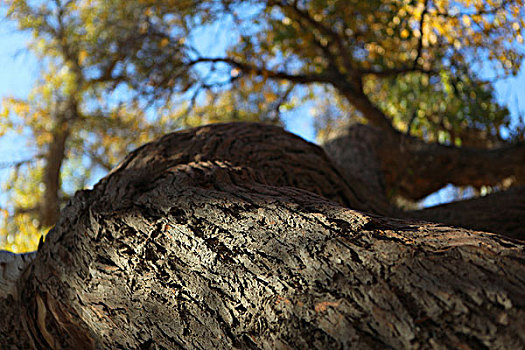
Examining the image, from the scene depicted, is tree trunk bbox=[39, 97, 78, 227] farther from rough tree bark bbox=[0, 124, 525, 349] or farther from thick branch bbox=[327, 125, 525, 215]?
rough tree bark bbox=[0, 124, 525, 349]

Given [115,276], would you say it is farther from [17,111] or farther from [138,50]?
[17,111]

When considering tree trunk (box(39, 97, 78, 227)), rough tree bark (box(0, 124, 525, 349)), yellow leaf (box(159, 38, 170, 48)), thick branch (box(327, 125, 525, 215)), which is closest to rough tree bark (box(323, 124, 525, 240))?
thick branch (box(327, 125, 525, 215))

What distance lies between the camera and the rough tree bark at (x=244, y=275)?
4.16ft

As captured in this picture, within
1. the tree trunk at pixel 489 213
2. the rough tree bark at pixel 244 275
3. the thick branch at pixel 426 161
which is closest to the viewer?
the rough tree bark at pixel 244 275

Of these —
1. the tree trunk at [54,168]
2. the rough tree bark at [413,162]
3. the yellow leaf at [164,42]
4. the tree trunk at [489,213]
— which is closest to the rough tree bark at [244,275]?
the tree trunk at [489,213]

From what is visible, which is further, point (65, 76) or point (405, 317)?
point (65, 76)

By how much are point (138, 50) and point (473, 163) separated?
174 inches

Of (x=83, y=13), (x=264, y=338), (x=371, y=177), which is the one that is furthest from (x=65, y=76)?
(x=264, y=338)

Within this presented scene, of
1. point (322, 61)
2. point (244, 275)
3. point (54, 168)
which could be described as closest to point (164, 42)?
point (322, 61)

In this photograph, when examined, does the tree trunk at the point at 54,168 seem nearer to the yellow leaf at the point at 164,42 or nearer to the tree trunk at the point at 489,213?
the yellow leaf at the point at 164,42

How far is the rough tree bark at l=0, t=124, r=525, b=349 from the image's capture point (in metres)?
1.27

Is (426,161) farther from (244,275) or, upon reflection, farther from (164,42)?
(244,275)

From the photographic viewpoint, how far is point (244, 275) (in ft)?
5.21

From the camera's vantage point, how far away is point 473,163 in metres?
5.77
